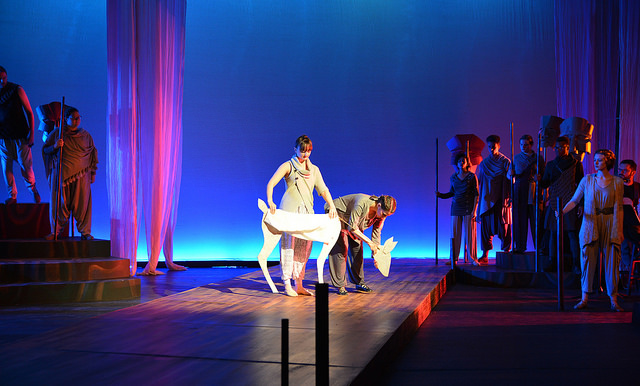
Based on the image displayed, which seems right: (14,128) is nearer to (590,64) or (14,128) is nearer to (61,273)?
(61,273)

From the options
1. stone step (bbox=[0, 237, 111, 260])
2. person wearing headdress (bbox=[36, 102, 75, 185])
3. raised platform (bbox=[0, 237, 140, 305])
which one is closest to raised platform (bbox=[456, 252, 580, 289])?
raised platform (bbox=[0, 237, 140, 305])

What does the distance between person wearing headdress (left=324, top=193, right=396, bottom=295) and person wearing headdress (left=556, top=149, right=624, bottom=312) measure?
1.60 meters

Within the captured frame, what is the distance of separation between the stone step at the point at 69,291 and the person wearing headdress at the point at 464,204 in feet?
13.5

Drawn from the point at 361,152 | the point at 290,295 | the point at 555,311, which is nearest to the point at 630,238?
the point at 555,311

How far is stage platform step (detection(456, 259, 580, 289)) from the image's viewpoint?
6.84m

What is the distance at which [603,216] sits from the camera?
514cm

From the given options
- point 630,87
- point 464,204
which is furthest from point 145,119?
point 630,87

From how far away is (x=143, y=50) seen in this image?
8.05 metres

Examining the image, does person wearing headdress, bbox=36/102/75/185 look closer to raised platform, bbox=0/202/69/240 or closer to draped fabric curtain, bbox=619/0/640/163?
raised platform, bbox=0/202/69/240

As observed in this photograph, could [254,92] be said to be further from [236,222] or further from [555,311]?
[555,311]

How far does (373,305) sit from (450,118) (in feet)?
20.0

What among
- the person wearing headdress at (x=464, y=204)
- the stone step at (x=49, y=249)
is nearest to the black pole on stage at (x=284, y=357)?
the stone step at (x=49, y=249)

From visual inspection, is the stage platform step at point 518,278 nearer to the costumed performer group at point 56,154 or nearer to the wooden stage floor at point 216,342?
the wooden stage floor at point 216,342

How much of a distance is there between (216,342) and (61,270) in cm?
300
